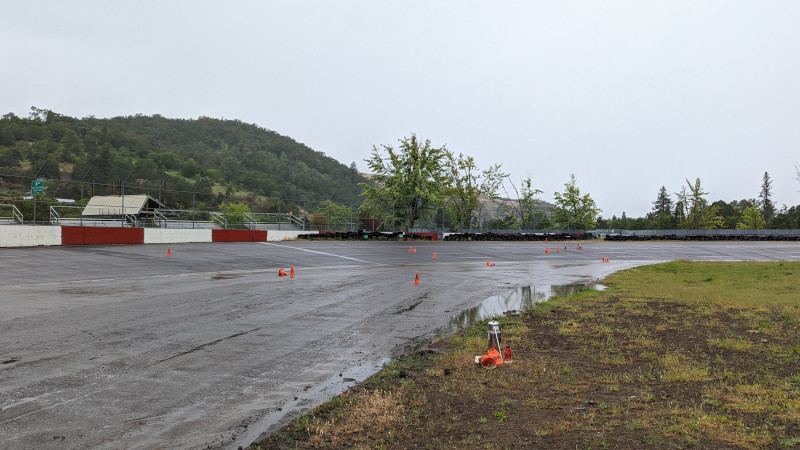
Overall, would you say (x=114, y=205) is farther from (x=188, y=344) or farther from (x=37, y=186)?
(x=188, y=344)

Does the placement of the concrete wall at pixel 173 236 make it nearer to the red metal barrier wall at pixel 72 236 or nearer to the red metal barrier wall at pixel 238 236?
the red metal barrier wall at pixel 238 236

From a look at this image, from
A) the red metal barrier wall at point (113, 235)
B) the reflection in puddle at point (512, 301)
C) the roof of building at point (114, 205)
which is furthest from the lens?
the roof of building at point (114, 205)

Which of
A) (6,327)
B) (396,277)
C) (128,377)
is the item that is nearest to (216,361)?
(128,377)

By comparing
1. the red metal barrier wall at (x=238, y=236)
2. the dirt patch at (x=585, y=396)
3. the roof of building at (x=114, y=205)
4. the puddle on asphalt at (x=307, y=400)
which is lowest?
the puddle on asphalt at (x=307, y=400)

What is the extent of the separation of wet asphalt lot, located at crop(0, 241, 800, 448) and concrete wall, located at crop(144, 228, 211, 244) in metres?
12.5

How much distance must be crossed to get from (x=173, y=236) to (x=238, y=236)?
4630mm

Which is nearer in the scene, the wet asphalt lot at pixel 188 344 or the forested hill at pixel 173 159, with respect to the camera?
the wet asphalt lot at pixel 188 344

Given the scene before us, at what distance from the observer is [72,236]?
25.7 metres

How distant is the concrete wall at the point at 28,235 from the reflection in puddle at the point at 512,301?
2385cm

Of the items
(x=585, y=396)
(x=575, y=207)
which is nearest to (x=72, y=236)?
(x=585, y=396)

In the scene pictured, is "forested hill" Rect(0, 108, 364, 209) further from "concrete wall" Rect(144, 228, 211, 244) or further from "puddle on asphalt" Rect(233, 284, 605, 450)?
"puddle on asphalt" Rect(233, 284, 605, 450)

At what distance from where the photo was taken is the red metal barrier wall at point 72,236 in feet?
83.7

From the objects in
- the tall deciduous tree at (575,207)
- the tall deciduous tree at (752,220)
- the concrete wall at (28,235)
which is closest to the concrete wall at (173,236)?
the concrete wall at (28,235)

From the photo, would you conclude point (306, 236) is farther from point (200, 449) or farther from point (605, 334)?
point (200, 449)
